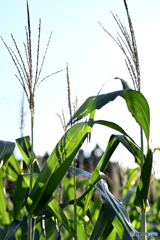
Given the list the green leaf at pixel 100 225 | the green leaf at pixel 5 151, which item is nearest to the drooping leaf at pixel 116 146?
the green leaf at pixel 100 225

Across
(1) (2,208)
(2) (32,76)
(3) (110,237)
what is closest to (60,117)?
(2) (32,76)

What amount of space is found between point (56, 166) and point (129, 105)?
1.43ft

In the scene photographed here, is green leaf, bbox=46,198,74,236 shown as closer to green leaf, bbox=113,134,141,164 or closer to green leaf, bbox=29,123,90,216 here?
green leaf, bbox=29,123,90,216

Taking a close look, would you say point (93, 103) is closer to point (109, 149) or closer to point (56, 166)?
point (56, 166)

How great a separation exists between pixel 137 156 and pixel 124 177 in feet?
8.26

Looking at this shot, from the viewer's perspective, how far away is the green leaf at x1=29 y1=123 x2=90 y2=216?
1406 millimetres

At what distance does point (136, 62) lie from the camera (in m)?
1.43

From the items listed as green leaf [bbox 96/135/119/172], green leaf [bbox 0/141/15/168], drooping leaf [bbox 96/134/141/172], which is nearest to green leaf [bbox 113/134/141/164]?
drooping leaf [bbox 96/134/141/172]

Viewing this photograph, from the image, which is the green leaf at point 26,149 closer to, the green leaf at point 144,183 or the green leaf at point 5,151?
the green leaf at point 5,151

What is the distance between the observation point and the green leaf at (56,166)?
1406 millimetres

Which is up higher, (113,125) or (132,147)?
(113,125)

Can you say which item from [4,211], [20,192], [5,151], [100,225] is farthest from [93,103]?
[4,211]

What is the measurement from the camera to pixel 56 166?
1.43 metres

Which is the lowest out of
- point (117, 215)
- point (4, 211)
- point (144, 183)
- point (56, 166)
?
point (4, 211)
